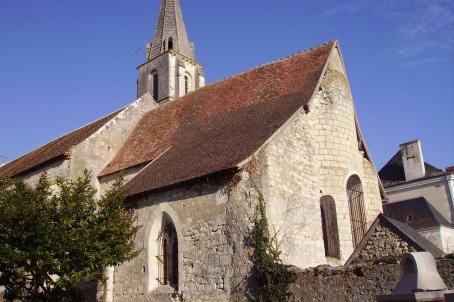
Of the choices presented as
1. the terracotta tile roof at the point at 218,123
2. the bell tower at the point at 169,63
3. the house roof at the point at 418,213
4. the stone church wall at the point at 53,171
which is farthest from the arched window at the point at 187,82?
the stone church wall at the point at 53,171

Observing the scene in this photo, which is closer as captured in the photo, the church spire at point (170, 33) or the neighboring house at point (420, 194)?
the neighboring house at point (420, 194)

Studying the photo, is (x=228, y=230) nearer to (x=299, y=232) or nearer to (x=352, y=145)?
(x=299, y=232)

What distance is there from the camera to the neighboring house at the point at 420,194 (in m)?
26.3

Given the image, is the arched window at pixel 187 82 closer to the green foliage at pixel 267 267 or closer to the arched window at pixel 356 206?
the arched window at pixel 356 206

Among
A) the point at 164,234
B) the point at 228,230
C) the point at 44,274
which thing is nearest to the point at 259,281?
the point at 228,230

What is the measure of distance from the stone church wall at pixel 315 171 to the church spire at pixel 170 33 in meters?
26.8

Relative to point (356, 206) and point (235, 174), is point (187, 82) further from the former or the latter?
point (235, 174)

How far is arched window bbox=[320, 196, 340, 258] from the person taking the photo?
1337cm

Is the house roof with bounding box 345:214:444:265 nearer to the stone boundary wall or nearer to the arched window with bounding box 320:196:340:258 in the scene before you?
the stone boundary wall

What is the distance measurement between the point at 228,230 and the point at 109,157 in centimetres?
790

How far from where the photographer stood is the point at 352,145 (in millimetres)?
14930

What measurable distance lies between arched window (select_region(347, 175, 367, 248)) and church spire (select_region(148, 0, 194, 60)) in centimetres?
2835

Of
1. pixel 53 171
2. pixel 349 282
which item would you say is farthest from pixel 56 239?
pixel 53 171

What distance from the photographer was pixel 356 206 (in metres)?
14.7
